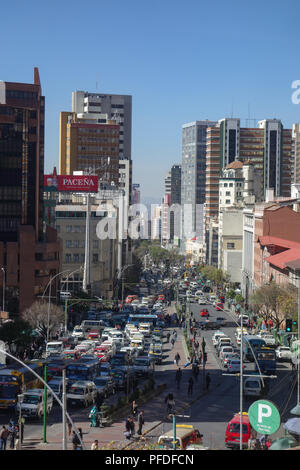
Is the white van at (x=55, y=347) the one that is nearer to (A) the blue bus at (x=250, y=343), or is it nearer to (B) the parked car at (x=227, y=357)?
(B) the parked car at (x=227, y=357)

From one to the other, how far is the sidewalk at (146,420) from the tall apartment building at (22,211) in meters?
28.6

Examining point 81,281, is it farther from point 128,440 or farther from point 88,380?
point 128,440

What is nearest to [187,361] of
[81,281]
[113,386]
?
[113,386]

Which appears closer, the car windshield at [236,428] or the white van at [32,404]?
the car windshield at [236,428]

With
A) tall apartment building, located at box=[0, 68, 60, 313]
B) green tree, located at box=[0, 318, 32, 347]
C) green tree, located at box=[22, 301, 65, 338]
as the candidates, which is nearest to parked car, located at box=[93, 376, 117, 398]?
green tree, located at box=[0, 318, 32, 347]

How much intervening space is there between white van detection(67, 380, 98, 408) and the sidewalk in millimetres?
3009

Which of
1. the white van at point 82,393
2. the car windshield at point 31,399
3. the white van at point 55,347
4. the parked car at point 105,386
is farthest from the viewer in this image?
the white van at point 55,347

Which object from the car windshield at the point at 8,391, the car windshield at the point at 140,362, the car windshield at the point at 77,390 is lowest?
the car windshield at the point at 140,362

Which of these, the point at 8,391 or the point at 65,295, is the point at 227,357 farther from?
the point at 65,295

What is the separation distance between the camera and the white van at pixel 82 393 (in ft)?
155

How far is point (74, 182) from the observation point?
130000 millimetres

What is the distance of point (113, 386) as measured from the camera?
A: 172 ft

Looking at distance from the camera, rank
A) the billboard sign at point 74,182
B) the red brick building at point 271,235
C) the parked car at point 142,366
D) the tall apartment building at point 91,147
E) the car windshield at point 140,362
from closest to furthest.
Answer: the parked car at point 142,366
the car windshield at point 140,362
the red brick building at point 271,235
the billboard sign at point 74,182
the tall apartment building at point 91,147

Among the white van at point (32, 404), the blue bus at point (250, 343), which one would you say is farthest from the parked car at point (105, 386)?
the blue bus at point (250, 343)
